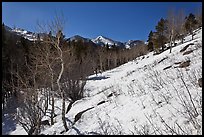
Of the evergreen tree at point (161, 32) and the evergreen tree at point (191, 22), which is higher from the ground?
the evergreen tree at point (191, 22)

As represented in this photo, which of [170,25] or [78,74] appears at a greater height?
[170,25]

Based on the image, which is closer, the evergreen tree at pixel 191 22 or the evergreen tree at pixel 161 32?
the evergreen tree at pixel 161 32

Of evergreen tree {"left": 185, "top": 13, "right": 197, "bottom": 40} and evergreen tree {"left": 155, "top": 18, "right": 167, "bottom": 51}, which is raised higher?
evergreen tree {"left": 185, "top": 13, "right": 197, "bottom": 40}

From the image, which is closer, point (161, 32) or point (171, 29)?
point (171, 29)

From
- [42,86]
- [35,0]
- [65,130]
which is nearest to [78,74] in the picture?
[42,86]

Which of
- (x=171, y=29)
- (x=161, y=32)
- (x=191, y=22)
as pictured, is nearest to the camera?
(x=171, y=29)

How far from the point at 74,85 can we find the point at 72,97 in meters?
1.07

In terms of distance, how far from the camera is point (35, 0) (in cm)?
345

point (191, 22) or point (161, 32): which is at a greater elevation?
point (191, 22)

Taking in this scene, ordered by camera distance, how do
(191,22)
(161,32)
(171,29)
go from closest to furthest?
(171,29) < (161,32) < (191,22)

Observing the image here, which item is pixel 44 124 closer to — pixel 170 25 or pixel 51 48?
pixel 51 48

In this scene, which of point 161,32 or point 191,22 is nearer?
point 161,32

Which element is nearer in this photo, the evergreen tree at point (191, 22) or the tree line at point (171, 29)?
the tree line at point (171, 29)

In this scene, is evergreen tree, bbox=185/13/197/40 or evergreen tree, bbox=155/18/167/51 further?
evergreen tree, bbox=185/13/197/40
